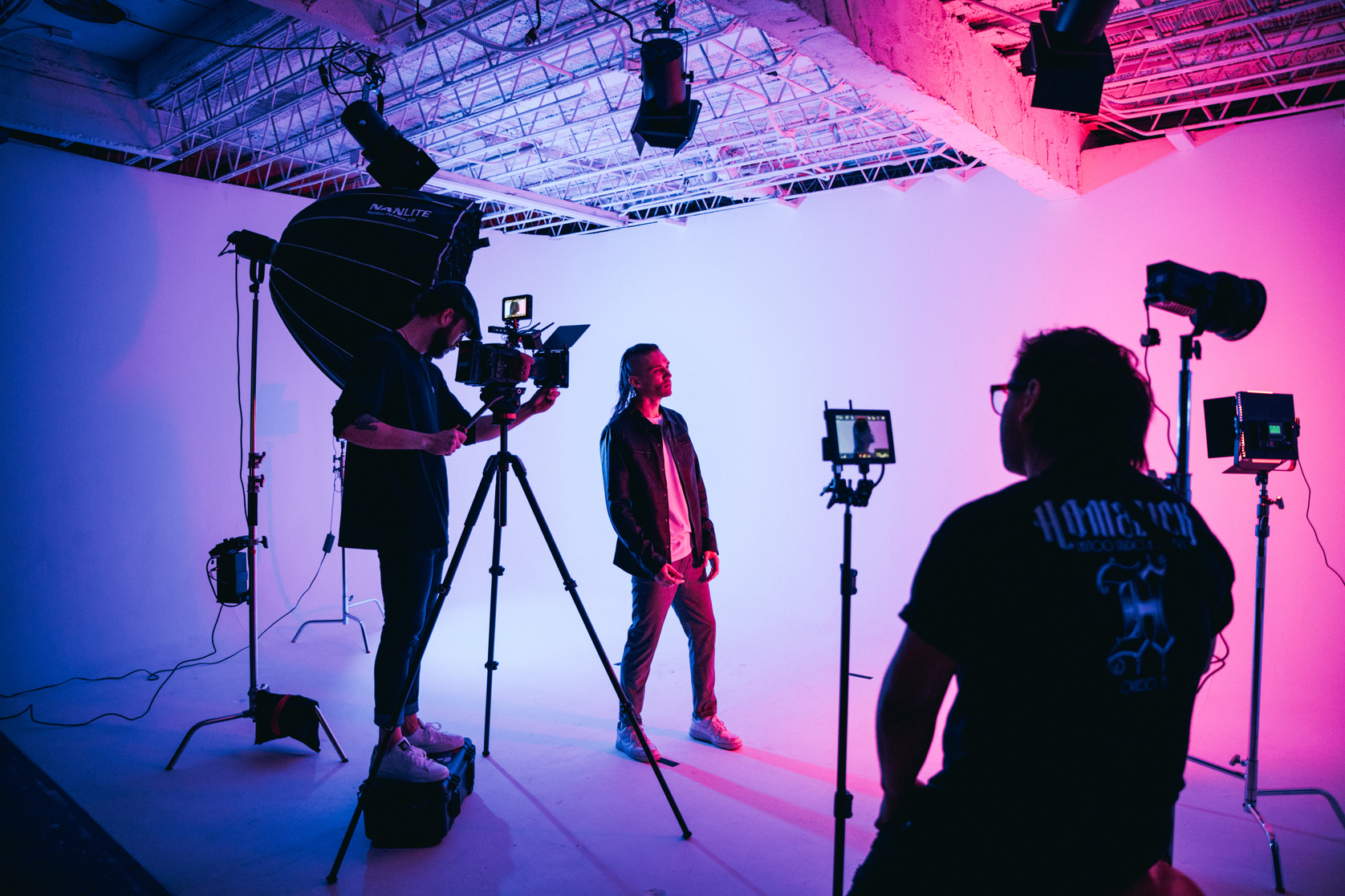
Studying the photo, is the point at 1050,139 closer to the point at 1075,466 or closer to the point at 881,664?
the point at 881,664

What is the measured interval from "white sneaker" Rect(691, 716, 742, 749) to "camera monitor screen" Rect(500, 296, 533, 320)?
1.87 meters

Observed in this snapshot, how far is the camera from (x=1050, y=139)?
4.32 meters

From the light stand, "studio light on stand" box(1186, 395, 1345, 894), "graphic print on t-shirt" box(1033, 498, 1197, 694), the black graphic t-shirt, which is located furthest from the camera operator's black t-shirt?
"studio light on stand" box(1186, 395, 1345, 894)

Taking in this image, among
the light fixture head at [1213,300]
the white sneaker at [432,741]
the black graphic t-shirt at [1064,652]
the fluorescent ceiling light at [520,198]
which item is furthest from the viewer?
the fluorescent ceiling light at [520,198]

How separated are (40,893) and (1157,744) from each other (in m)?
2.75

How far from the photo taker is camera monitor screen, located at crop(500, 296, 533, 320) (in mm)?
2699

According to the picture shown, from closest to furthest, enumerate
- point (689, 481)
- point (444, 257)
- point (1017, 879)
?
1. point (1017, 879)
2. point (444, 257)
3. point (689, 481)

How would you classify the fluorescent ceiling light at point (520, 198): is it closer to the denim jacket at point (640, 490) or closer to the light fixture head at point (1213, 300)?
the denim jacket at point (640, 490)

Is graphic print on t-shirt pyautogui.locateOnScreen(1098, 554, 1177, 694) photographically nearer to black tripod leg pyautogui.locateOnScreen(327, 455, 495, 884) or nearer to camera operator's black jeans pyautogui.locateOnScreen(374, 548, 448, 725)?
black tripod leg pyautogui.locateOnScreen(327, 455, 495, 884)

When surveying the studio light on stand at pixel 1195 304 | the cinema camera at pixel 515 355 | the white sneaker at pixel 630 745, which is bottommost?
the white sneaker at pixel 630 745

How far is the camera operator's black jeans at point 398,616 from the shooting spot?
242 cm

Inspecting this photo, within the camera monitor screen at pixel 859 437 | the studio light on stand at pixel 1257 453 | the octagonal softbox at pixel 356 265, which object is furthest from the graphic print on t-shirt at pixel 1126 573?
the studio light on stand at pixel 1257 453

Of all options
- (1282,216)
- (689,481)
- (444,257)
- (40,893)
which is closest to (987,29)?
(1282,216)

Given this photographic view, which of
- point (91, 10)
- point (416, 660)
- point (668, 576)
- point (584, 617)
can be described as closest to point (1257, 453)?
point (668, 576)
